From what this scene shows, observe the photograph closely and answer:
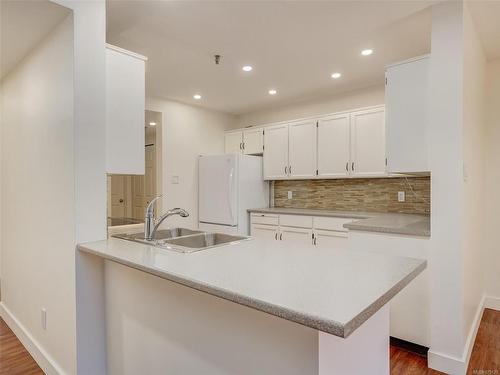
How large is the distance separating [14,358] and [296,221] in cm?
292

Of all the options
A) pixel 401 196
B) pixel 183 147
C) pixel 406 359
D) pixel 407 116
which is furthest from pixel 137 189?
pixel 406 359

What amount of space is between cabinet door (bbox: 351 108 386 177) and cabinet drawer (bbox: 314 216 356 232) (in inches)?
24.5

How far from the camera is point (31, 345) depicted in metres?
2.27

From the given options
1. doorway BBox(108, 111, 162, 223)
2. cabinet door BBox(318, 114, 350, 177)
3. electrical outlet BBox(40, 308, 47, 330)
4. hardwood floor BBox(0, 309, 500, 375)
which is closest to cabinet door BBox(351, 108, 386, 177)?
cabinet door BBox(318, 114, 350, 177)

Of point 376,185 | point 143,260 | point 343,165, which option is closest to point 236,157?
point 343,165

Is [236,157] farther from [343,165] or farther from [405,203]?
[405,203]

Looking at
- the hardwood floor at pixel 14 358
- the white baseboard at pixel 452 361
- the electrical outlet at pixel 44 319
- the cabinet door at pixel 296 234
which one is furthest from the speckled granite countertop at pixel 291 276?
the cabinet door at pixel 296 234

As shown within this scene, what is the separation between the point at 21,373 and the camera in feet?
6.72

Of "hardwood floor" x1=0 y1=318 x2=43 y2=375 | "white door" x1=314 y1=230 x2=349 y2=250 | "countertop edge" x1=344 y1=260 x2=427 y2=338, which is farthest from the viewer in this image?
"white door" x1=314 y1=230 x2=349 y2=250

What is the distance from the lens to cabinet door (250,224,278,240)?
412cm

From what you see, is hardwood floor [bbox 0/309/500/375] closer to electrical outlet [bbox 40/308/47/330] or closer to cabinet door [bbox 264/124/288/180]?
electrical outlet [bbox 40/308/47/330]

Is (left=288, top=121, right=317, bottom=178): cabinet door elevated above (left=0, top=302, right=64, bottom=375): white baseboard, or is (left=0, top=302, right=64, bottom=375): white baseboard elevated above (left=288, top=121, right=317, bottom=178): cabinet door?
(left=288, top=121, right=317, bottom=178): cabinet door

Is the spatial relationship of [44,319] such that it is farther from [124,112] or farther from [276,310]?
[276,310]

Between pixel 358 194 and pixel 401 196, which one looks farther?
pixel 358 194
